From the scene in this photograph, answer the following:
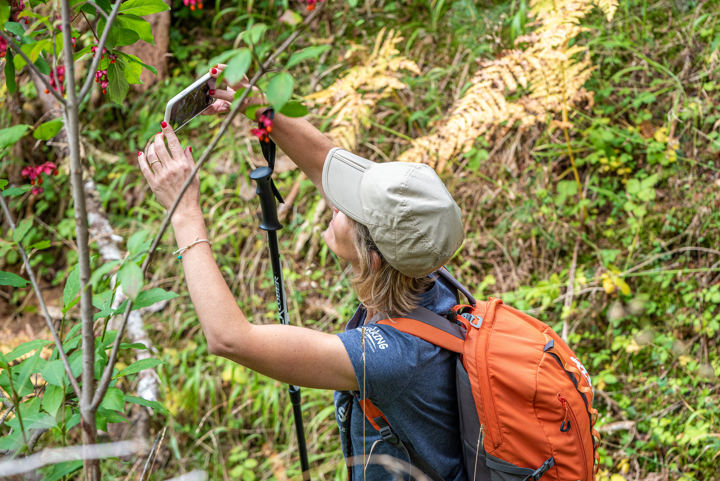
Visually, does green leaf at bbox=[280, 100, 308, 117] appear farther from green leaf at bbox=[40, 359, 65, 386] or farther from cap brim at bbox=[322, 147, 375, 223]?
green leaf at bbox=[40, 359, 65, 386]

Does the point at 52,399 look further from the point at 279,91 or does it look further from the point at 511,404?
the point at 511,404

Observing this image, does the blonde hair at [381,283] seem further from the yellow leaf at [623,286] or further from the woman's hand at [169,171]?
the yellow leaf at [623,286]

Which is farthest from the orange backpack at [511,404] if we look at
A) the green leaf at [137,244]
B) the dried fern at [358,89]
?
the dried fern at [358,89]

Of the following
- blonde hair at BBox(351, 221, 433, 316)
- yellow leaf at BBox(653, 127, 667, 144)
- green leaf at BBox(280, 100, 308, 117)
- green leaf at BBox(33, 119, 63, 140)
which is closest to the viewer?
green leaf at BBox(280, 100, 308, 117)

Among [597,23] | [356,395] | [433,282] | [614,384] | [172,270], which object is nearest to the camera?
[356,395]

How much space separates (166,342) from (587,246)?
120 inches

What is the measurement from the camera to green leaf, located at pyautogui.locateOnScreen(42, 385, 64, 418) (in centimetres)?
125

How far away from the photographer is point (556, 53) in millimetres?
3205

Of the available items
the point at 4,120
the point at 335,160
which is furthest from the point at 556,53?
the point at 4,120

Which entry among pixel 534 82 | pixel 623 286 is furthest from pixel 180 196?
pixel 534 82

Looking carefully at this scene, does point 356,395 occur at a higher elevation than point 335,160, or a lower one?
lower

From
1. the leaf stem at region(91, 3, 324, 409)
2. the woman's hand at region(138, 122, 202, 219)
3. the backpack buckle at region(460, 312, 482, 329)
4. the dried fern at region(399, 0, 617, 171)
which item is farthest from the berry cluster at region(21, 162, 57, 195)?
the dried fern at region(399, 0, 617, 171)

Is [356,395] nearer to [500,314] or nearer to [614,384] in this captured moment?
[500,314]

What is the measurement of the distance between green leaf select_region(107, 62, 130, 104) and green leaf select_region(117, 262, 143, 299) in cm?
68
